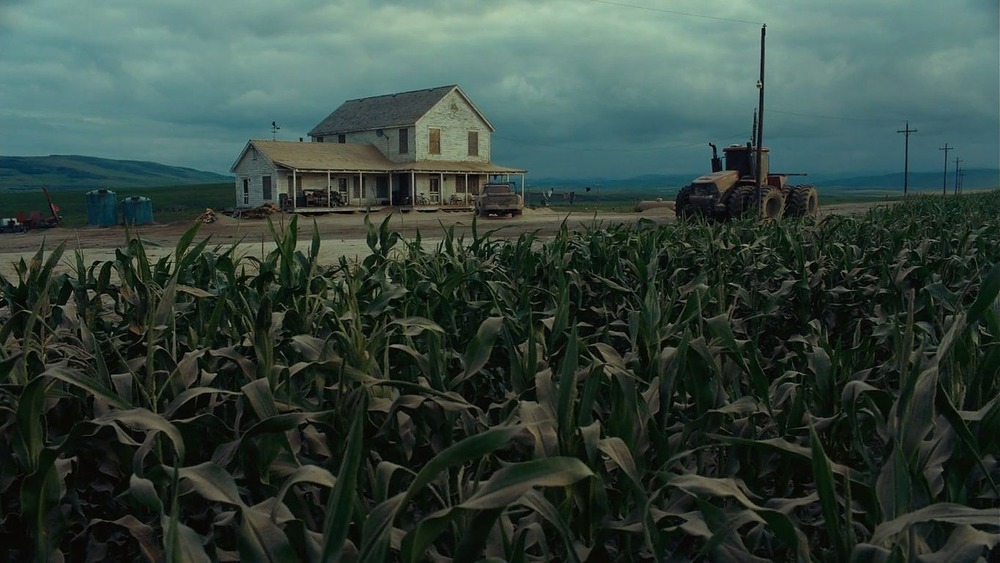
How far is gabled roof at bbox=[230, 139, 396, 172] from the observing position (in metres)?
43.2

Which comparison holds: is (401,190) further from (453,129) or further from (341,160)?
(453,129)

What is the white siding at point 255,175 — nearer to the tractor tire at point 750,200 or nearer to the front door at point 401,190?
the front door at point 401,190

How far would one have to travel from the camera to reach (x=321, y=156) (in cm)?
4550

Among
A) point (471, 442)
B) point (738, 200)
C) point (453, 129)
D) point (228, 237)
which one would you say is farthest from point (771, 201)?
point (471, 442)

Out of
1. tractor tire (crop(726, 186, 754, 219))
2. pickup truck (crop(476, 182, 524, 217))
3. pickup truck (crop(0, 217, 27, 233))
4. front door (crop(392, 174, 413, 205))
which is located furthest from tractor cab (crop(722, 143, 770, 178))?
pickup truck (crop(0, 217, 27, 233))

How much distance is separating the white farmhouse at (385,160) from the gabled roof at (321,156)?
0.18 ft

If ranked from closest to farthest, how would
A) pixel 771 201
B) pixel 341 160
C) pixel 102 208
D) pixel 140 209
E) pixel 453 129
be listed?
pixel 771 201 < pixel 102 208 < pixel 140 209 < pixel 341 160 < pixel 453 129

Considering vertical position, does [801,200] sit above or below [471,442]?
above

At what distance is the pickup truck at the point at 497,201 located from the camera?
37719 millimetres

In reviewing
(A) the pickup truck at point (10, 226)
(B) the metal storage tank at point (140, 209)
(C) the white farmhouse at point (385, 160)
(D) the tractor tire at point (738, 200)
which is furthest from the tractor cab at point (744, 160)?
(A) the pickup truck at point (10, 226)

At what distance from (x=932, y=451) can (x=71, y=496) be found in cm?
255

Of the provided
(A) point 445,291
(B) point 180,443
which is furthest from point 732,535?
(A) point 445,291

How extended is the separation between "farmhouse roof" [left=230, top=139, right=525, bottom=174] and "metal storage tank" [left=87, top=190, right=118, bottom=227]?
911 centimetres

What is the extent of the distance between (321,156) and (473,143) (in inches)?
388
